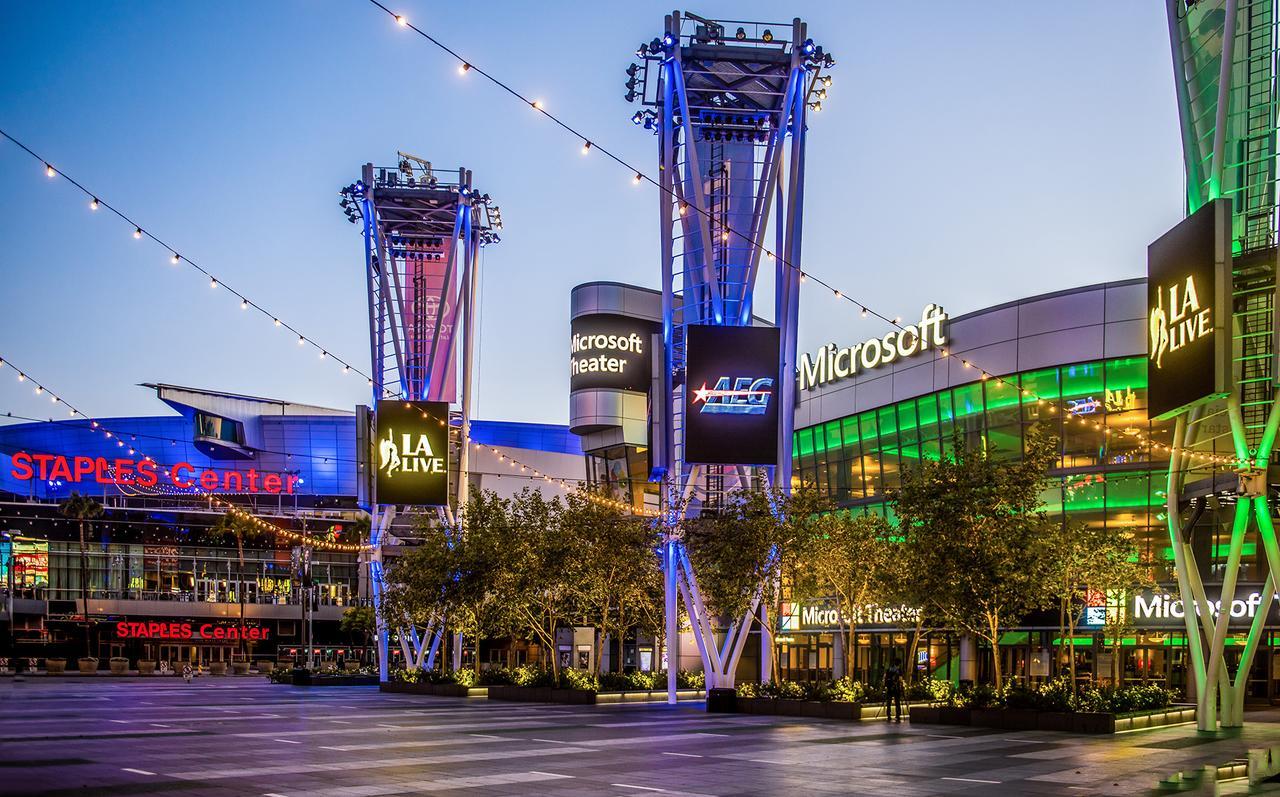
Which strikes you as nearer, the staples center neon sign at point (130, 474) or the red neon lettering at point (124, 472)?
the red neon lettering at point (124, 472)

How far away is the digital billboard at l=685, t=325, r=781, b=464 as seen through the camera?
40.7m

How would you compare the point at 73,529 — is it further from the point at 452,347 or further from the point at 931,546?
the point at 931,546

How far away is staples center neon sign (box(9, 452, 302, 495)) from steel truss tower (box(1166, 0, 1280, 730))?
116986mm

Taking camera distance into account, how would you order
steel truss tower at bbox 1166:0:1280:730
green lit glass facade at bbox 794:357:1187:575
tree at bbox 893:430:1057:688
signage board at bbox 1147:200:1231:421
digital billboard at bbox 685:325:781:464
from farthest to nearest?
green lit glass facade at bbox 794:357:1187:575 < digital billboard at bbox 685:325:781:464 < tree at bbox 893:430:1057:688 < steel truss tower at bbox 1166:0:1280:730 < signage board at bbox 1147:200:1231:421

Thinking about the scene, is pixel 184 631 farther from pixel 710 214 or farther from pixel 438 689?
pixel 710 214

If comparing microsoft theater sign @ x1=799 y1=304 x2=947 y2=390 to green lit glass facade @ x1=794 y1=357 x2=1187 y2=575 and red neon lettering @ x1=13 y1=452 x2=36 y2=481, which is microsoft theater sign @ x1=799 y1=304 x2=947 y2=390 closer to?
green lit glass facade @ x1=794 y1=357 x2=1187 y2=575

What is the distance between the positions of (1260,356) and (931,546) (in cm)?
982

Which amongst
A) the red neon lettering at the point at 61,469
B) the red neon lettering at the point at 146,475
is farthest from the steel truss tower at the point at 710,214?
the red neon lettering at the point at 61,469

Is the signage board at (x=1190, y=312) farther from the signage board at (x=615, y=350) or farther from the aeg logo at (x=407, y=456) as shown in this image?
the signage board at (x=615, y=350)

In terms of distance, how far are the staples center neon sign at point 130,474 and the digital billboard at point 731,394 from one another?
103658mm

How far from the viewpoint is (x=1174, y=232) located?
30609 millimetres

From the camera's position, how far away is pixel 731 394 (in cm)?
4106

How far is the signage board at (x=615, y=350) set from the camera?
8031cm

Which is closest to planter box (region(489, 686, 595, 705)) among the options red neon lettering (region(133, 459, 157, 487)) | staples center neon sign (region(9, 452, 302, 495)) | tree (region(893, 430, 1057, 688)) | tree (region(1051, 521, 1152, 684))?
Result: tree (region(893, 430, 1057, 688))
